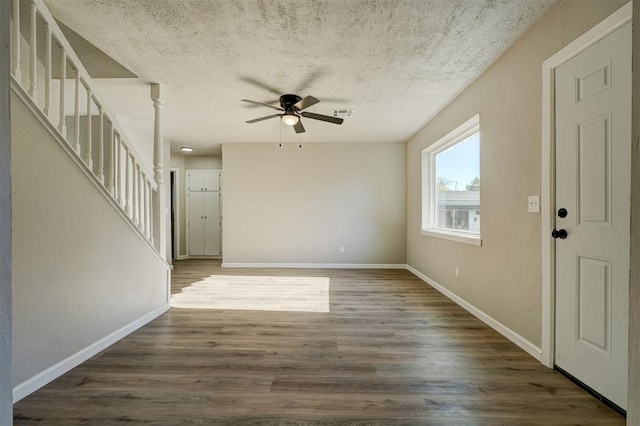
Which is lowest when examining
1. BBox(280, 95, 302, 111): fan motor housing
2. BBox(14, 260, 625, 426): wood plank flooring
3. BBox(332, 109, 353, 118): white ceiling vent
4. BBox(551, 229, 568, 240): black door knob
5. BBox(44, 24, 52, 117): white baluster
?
BBox(14, 260, 625, 426): wood plank flooring

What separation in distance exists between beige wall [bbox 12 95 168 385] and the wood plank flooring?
24 cm

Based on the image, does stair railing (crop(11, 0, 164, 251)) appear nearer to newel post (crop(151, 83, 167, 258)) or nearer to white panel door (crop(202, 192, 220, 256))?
newel post (crop(151, 83, 167, 258))

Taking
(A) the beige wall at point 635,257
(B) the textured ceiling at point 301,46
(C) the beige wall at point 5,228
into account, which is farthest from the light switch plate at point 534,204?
(C) the beige wall at point 5,228

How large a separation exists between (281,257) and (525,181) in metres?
4.39

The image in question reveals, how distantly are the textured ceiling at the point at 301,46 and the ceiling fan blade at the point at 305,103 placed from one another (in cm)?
23

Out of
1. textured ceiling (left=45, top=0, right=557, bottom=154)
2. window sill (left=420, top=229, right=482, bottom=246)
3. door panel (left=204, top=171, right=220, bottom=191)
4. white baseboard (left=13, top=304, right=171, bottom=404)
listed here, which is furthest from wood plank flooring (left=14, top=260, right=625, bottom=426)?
door panel (left=204, top=171, right=220, bottom=191)

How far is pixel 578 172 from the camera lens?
5.98 feet

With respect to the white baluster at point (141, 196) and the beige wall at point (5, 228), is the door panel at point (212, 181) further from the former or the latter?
the beige wall at point (5, 228)

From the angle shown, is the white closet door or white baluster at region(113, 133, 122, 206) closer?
white baluster at region(113, 133, 122, 206)

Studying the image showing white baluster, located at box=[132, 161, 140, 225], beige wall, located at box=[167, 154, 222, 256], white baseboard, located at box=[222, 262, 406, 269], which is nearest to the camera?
white baluster, located at box=[132, 161, 140, 225]

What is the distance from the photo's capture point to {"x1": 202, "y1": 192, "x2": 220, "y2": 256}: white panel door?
696 cm

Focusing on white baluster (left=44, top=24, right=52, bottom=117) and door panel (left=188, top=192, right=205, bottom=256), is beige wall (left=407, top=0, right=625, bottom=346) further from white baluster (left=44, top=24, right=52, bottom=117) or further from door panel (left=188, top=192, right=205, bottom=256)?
door panel (left=188, top=192, right=205, bottom=256)

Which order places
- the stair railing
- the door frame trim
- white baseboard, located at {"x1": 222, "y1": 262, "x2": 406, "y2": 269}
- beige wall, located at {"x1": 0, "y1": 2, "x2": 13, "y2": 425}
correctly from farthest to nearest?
white baseboard, located at {"x1": 222, "y1": 262, "x2": 406, "y2": 269}, the door frame trim, the stair railing, beige wall, located at {"x1": 0, "y1": 2, "x2": 13, "y2": 425}

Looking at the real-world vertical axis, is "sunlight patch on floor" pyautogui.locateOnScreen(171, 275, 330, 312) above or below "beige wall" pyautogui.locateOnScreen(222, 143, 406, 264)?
below
